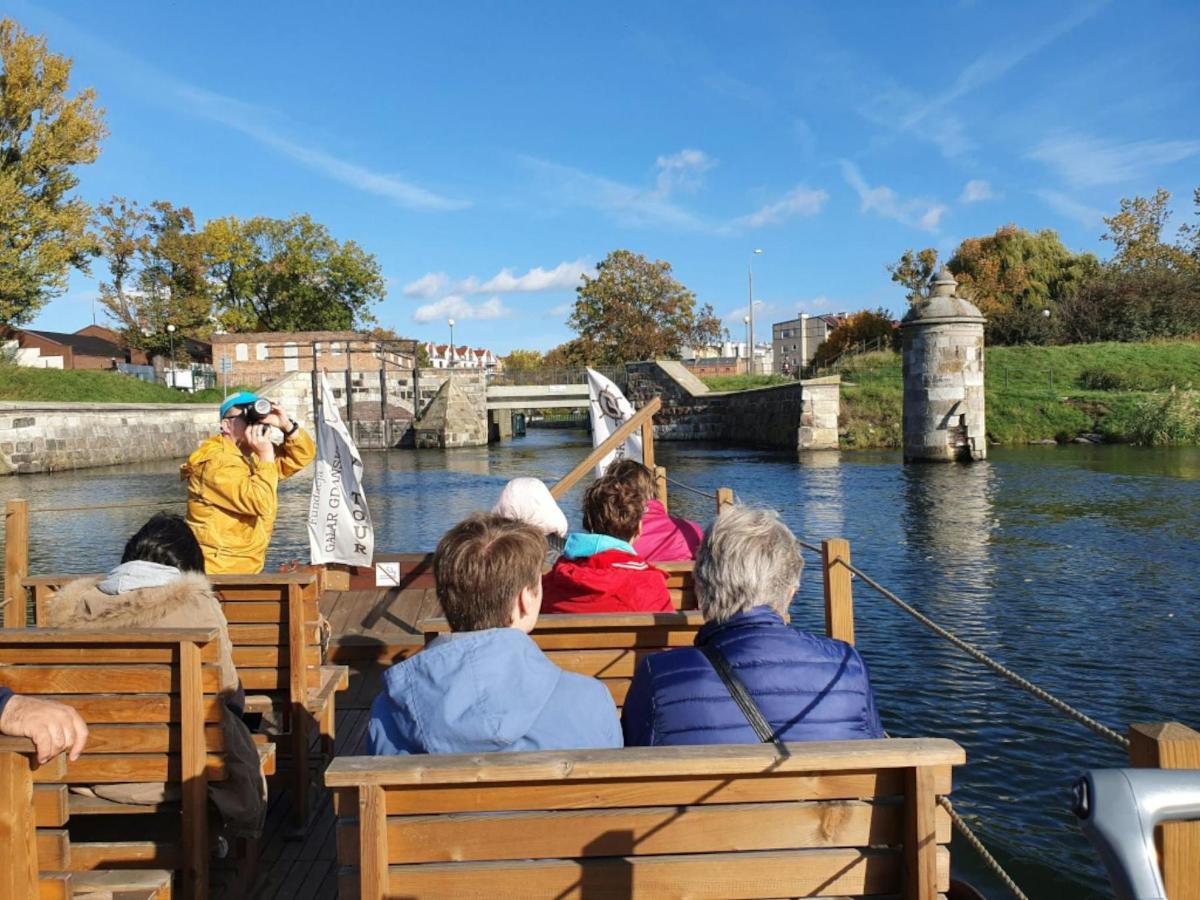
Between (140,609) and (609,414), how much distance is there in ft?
23.6

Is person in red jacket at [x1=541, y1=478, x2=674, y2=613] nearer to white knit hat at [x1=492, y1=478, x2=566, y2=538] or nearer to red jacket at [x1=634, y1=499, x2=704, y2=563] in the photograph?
white knit hat at [x1=492, y1=478, x2=566, y2=538]

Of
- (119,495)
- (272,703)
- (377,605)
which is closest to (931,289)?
(119,495)

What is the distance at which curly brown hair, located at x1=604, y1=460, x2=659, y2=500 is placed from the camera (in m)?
4.98

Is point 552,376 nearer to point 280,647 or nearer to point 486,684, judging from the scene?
point 280,647

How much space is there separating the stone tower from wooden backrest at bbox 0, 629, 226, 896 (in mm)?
25048

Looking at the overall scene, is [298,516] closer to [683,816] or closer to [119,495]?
[119,495]

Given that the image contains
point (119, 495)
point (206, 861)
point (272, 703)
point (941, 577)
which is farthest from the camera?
point (119, 495)

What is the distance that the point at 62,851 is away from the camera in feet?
8.84

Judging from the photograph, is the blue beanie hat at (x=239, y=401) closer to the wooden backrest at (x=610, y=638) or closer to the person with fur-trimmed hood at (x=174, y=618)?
the person with fur-trimmed hood at (x=174, y=618)

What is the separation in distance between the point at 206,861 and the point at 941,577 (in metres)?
9.42

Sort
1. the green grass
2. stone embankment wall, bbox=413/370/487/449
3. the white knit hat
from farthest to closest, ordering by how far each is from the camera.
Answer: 1. the green grass
2. stone embankment wall, bbox=413/370/487/449
3. the white knit hat

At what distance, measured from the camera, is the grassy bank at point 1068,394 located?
97.1 feet

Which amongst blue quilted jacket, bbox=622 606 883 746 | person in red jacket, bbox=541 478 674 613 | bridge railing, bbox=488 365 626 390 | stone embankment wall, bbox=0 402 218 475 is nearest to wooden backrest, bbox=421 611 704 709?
person in red jacket, bbox=541 478 674 613

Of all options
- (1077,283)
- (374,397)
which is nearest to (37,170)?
(374,397)
